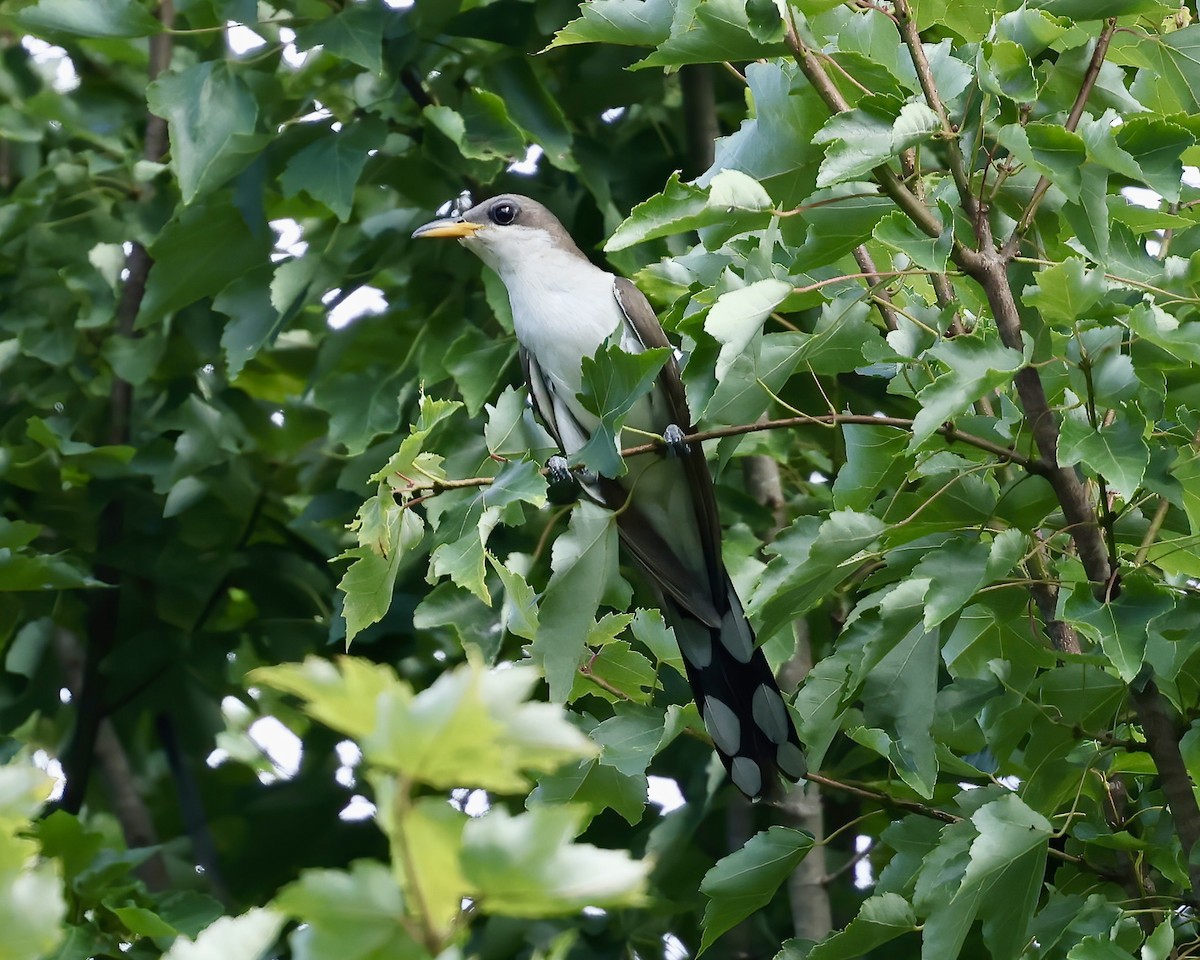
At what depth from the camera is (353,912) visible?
2.74ft

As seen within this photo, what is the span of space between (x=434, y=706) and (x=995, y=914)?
1650 millimetres

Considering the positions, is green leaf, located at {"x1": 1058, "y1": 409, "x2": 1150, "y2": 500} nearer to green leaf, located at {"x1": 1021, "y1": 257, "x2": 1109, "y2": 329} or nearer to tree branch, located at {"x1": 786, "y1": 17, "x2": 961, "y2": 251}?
green leaf, located at {"x1": 1021, "y1": 257, "x2": 1109, "y2": 329}

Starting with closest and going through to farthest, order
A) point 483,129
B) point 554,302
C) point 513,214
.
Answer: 1. point 483,129
2. point 554,302
3. point 513,214

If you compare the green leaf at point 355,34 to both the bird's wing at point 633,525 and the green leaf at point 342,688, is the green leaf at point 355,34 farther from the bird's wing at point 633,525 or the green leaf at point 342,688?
the green leaf at point 342,688

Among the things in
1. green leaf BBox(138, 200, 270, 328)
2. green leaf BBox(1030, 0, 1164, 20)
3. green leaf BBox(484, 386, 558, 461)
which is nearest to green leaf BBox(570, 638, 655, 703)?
green leaf BBox(484, 386, 558, 461)

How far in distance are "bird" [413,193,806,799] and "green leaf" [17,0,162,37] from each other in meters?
0.91

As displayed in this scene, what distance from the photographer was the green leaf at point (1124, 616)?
2.01 metres

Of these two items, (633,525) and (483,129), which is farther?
(633,525)

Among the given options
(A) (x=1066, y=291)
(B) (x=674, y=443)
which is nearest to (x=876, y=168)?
(A) (x=1066, y=291)

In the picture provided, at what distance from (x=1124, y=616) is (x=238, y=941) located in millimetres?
1498

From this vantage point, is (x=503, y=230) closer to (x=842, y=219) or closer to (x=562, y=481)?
(x=562, y=481)

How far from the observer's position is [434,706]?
→ 793mm

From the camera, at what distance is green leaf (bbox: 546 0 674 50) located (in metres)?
2.21

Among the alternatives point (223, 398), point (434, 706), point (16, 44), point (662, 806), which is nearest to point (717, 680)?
point (662, 806)
